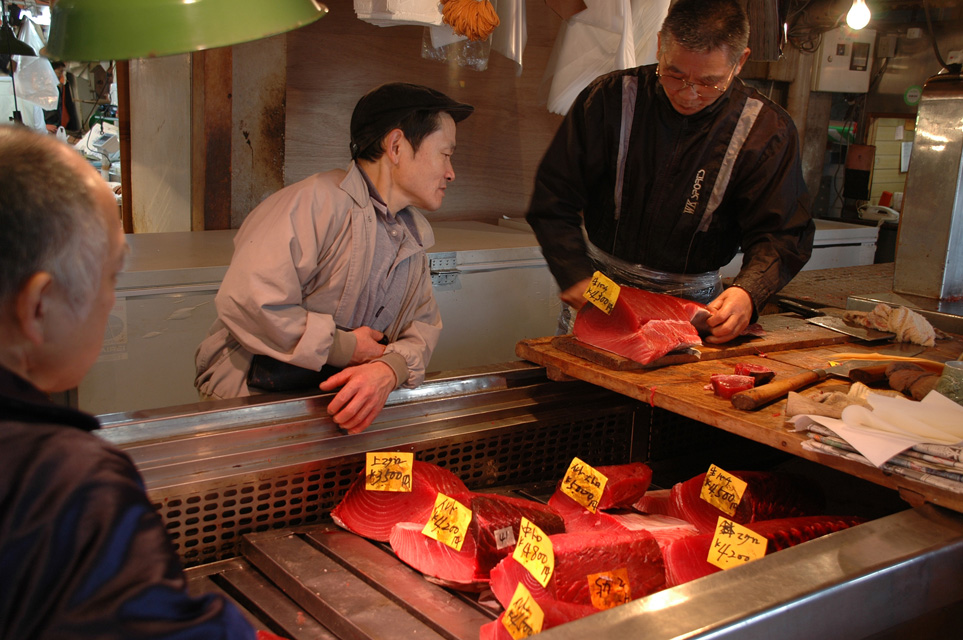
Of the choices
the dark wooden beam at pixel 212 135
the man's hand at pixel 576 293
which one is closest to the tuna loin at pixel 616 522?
the man's hand at pixel 576 293

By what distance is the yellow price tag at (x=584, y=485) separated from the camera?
6.40ft

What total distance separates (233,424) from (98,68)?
29.9ft

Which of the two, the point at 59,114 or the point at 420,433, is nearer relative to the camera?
the point at 420,433

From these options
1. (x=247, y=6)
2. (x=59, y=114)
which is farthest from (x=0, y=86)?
(x=247, y=6)

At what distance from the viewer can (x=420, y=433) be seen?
2.13 metres

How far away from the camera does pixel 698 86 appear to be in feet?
8.87

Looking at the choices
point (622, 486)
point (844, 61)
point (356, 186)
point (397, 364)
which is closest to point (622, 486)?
point (622, 486)

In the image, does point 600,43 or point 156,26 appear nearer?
point 156,26

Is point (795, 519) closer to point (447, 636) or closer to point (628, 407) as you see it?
point (628, 407)

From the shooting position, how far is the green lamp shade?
3.30 ft

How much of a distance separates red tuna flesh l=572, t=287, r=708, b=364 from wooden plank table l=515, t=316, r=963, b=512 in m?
0.06

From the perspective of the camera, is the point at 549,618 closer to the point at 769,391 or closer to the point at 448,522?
the point at 448,522

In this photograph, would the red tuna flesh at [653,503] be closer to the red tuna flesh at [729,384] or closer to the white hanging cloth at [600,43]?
the red tuna flesh at [729,384]

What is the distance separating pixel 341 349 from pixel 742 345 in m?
1.28
